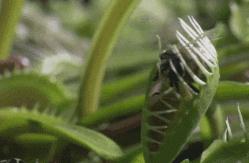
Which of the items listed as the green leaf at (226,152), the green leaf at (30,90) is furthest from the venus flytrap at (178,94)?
the green leaf at (30,90)

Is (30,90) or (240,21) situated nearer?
(30,90)

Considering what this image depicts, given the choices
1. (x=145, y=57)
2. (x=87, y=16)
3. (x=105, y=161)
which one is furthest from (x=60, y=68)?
(x=87, y=16)

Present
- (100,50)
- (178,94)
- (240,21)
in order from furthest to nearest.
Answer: (240,21) → (100,50) → (178,94)

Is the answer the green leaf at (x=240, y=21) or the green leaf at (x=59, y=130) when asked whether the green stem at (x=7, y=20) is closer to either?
the green leaf at (x=59, y=130)

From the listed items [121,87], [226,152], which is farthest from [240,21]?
[226,152]

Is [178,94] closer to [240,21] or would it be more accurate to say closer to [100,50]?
[100,50]
